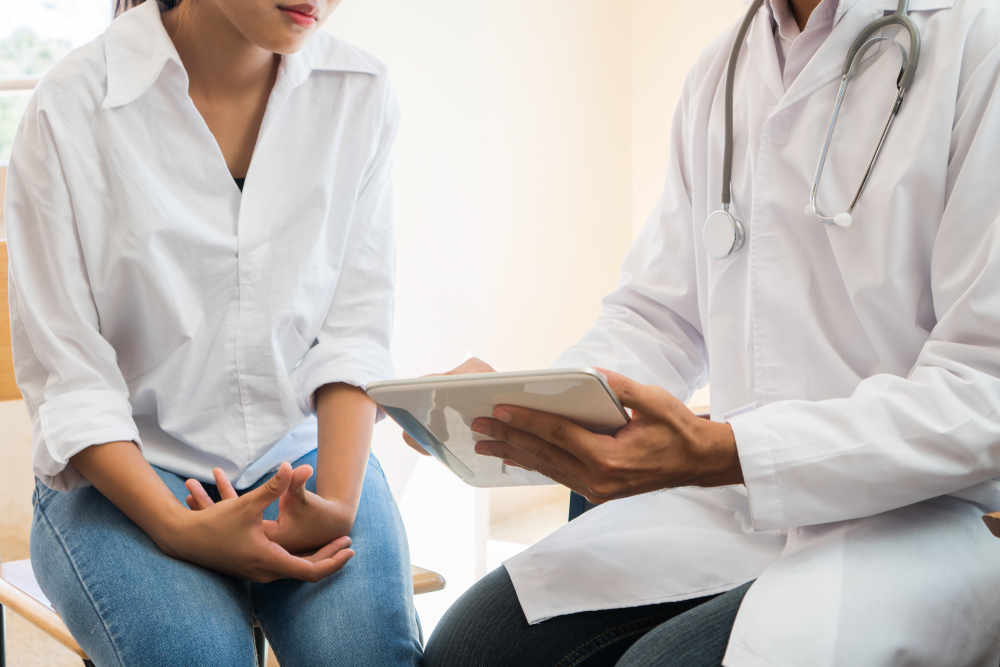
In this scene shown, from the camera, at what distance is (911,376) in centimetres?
75

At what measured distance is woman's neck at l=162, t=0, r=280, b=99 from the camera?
1.06m

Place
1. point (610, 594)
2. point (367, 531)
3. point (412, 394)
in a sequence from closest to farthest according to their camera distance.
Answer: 1. point (412, 394)
2. point (610, 594)
3. point (367, 531)

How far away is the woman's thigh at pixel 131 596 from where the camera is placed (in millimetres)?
777

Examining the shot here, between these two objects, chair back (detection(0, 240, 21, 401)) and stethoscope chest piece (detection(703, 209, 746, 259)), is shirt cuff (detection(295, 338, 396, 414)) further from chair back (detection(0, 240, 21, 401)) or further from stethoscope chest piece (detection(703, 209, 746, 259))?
chair back (detection(0, 240, 21, 401))

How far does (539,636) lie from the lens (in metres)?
0.85

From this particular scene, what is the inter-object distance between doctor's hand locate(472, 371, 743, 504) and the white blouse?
37cm

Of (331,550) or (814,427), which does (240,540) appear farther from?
(814,427)

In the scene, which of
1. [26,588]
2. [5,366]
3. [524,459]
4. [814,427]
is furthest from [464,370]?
[5,366]

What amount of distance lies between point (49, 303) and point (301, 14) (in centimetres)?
47

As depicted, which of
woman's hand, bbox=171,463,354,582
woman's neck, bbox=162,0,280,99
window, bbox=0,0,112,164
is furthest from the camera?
window, bbox=0,0,112,164

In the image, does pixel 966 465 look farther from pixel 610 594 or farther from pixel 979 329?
pixel 610 594

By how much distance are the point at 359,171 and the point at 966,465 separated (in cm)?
82

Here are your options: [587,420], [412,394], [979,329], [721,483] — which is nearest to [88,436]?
[412,394]

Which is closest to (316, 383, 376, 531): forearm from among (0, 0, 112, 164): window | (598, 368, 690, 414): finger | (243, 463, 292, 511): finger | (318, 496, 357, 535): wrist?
(318, 496, 357, 535): wrist
